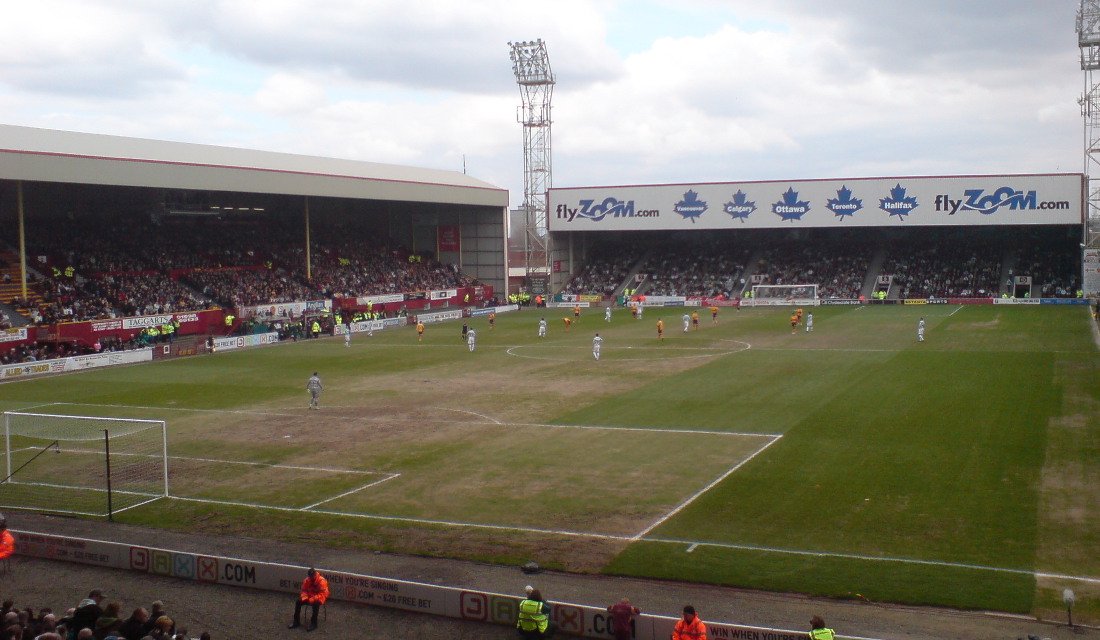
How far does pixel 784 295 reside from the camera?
80.0 meters

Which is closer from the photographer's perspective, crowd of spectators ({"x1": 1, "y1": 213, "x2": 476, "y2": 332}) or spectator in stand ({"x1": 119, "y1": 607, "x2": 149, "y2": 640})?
spectator in stand ({"x1": 119, "y1": 607, "x2": 149, "y2": 640})

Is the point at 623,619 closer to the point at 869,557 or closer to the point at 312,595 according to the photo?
the point at 312,595

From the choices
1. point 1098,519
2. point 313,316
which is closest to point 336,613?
point 1098,519

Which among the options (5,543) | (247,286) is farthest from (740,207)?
(5,543)

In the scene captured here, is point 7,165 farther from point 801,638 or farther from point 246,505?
point 801,638

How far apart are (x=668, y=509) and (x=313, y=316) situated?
4742 cm

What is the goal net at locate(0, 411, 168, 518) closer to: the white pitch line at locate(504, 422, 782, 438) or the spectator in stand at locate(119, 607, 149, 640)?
the spectator in stand at locate(119, 607, 149, 640)

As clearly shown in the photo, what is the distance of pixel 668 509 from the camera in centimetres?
2003

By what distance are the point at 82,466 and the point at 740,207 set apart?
66495 millimetres

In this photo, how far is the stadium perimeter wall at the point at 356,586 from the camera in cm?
1333

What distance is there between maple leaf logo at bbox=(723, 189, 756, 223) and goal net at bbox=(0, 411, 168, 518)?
209 ft

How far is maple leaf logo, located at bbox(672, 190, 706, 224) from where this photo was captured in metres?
84.6

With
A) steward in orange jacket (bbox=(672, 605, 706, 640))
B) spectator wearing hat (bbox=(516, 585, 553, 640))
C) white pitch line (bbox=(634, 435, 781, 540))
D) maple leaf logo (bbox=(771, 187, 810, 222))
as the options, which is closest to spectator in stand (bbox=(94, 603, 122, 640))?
spectator wearing hat (bbox=(516, 585, 553, 640))

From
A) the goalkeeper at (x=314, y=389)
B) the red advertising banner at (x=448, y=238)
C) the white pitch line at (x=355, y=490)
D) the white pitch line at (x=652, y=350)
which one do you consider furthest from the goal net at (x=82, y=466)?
the red advertising banner at (x=448, y=238)
